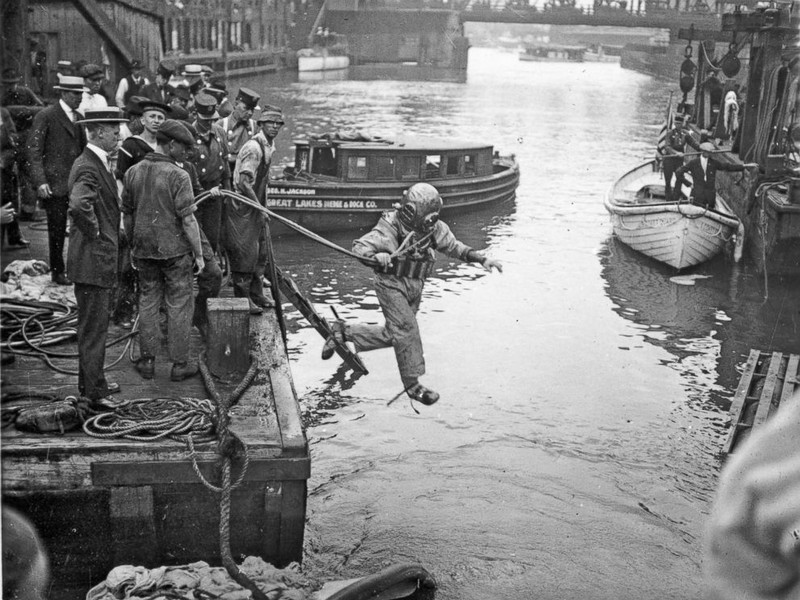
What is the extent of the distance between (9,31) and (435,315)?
26.2 feet

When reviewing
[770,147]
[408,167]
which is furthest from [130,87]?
[770,147]

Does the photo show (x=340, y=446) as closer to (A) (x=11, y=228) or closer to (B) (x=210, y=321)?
(B) (x=210, y=321)

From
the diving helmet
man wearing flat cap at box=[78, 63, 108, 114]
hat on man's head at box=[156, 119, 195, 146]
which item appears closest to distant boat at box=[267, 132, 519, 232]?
man wearing flat cap at box=[78, 63, 108, 114]

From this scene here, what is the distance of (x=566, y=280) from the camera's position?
1806 centimetres

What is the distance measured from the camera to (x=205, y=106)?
9180 millimetres

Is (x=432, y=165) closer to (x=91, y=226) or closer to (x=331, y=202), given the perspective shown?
(x=331, y=202)

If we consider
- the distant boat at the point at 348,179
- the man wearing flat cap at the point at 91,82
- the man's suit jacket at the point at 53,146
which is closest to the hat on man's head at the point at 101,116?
the man's suit jacket at the point at 53,146

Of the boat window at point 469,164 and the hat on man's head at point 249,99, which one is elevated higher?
the hat on man's head at point 249,99

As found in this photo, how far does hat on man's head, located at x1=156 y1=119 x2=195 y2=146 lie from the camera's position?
670 centimetres

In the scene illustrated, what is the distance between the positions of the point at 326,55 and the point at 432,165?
2095 inches

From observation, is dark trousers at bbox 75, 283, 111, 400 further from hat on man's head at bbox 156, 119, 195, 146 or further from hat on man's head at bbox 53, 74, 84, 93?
hat on man's head at bbox 53, 74, 84, 93

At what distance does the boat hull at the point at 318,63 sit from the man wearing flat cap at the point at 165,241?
64.3 m

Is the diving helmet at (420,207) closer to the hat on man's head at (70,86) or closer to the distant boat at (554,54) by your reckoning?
the hat on man's head at (70,86)

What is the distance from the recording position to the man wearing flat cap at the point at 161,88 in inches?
557
